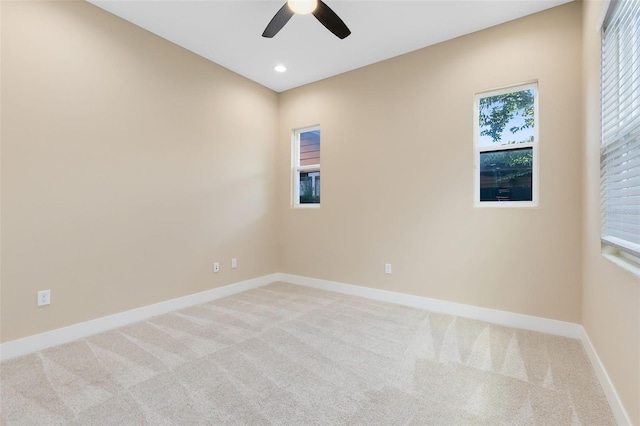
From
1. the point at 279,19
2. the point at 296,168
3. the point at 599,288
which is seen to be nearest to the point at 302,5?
the point at 279,19

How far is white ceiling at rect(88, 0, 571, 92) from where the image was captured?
2.60 m

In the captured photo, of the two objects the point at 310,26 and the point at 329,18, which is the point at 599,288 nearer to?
the point at 329,18

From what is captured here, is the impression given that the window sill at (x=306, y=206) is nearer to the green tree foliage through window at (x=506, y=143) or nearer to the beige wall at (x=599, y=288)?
the green tree foliage through window at (x=506, y=143)

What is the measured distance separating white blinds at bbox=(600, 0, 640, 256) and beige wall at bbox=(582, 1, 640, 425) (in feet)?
0.43

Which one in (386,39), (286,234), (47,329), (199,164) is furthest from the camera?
(286,234)

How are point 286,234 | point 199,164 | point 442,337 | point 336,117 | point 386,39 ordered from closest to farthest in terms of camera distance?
point 442,337 < point 386,39 < point 199,164 < point 336,117 < point 286,234

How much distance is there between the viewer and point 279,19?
7.75 feet

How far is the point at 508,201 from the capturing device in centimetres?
290

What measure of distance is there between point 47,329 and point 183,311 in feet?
3.66

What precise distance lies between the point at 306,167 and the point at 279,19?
2265 mm

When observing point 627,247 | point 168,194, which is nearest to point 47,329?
point 168,194

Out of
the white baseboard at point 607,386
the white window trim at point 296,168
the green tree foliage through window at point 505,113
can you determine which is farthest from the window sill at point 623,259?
the white window trim at point 296,168

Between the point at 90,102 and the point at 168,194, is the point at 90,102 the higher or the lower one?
the higher one

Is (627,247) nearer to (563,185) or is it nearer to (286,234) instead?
(563,185)
